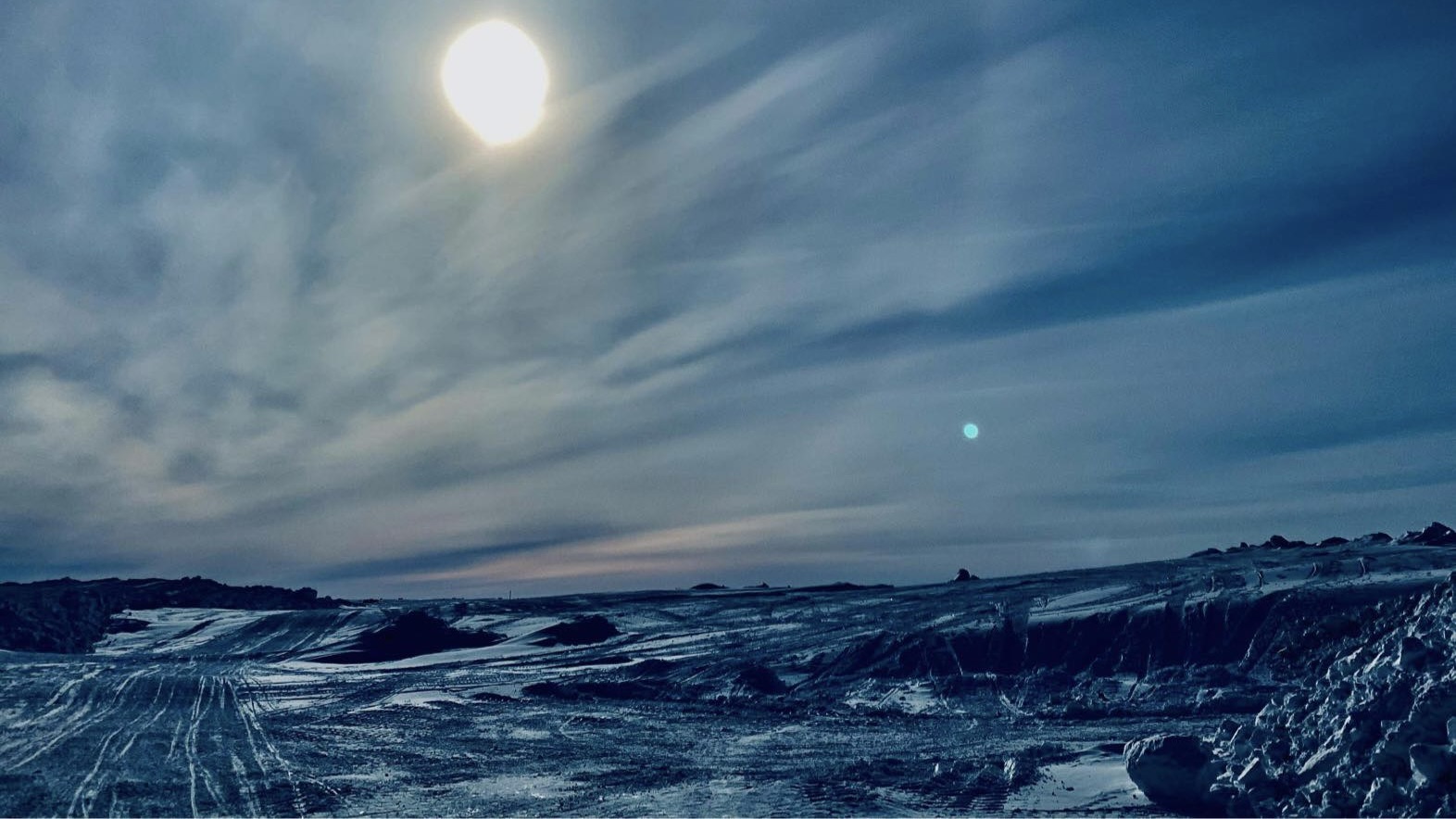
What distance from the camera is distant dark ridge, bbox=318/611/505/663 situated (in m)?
45.7

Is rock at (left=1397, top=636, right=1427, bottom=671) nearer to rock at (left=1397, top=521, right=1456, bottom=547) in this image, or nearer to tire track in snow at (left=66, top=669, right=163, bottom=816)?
tire track in snow at (left=66, top=669, right=163, bottom=816)

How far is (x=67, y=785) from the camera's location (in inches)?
622

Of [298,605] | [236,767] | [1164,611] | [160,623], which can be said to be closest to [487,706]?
[236,767]

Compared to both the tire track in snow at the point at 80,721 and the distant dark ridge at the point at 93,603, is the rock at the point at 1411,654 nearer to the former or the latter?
the tire track in snow at the point at 80,721

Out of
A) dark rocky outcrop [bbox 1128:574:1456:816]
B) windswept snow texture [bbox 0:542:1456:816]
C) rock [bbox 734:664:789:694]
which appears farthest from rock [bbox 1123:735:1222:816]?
rock [bbox 734:664:789:694]

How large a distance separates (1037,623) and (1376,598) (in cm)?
1017

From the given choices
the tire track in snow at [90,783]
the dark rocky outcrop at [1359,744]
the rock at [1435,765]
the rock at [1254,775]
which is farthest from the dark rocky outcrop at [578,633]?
the rock at [1435,765]

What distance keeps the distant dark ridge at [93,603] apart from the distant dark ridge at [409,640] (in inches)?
655

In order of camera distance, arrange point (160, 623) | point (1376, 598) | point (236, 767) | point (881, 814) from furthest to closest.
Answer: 1. point (160, 623)
2. point (1376, 598)
3. point (236, 767)
4. point (881, 814)

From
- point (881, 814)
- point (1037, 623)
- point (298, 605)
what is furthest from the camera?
point (298, 605)

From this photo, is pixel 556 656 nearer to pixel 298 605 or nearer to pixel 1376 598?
pixel 1376 598

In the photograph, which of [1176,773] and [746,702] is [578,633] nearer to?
[746,702]

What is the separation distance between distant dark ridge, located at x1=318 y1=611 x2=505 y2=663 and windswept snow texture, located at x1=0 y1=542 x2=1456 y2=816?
0.42 m

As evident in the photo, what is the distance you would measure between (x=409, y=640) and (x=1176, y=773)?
133ft
